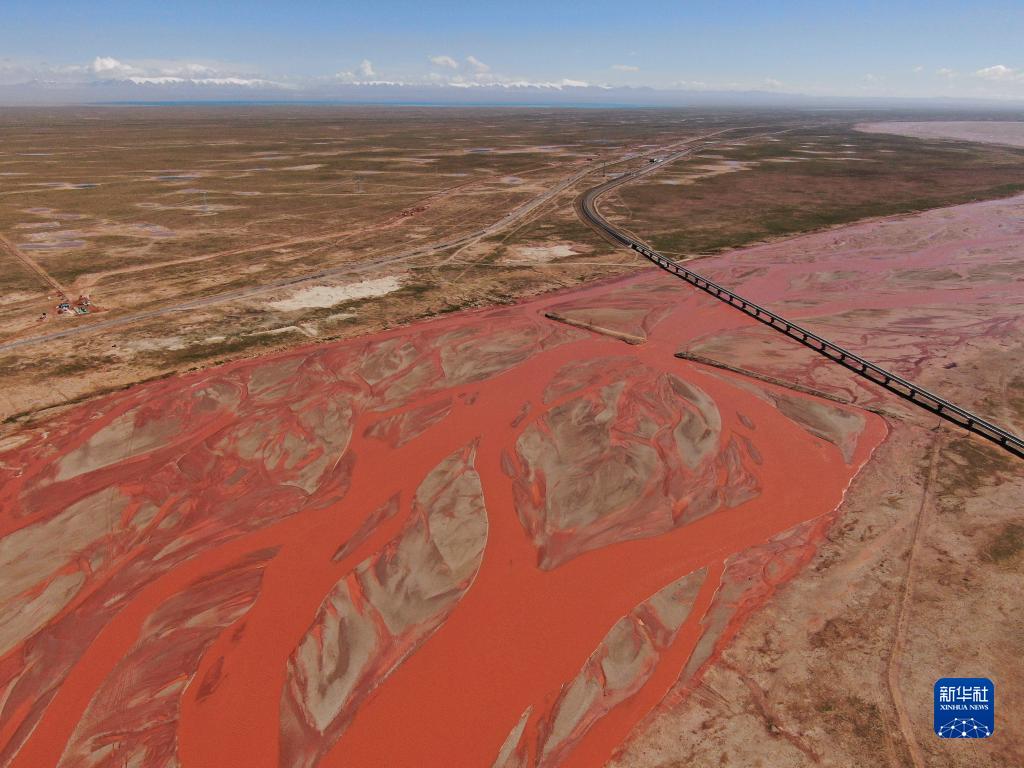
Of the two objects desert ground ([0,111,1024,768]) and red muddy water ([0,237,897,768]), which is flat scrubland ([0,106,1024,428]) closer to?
desert ground ([0,111,1024,768])

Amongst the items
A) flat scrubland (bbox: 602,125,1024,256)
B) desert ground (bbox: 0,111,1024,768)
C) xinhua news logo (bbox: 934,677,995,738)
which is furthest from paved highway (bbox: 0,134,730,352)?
xinhua news logo (bbox: 934,677,995,738)

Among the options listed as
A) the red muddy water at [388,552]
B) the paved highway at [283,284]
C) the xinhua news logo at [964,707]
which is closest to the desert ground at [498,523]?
the red muddy water at [388,552]

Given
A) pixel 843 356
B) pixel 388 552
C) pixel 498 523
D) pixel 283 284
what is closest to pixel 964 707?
pixel 498 523

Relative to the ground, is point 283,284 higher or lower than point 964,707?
higher

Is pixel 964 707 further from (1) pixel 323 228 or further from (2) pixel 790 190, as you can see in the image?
(2) pixel 790 190

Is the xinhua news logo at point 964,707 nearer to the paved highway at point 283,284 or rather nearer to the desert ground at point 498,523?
the desert ground at point 498,523
